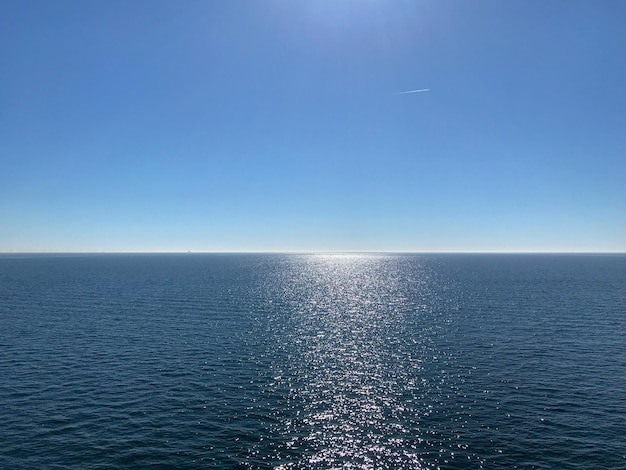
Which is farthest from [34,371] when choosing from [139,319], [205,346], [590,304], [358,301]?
[590,304]

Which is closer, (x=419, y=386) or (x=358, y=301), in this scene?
(x=419, y=386)

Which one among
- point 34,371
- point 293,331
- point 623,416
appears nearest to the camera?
point 623,416

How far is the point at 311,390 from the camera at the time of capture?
170 ft

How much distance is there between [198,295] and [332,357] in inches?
3432

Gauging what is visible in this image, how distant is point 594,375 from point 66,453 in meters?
65.8

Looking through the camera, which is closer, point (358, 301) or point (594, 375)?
point (594, 375)

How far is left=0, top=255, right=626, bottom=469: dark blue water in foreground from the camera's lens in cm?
3738

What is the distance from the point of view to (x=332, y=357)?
66.6m

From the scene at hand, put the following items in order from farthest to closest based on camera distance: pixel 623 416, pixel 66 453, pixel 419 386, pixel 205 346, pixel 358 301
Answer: pixel 358 301 → pixel 205 346 → pixel 419 386 → pixel 623 416 → pixel 66 453

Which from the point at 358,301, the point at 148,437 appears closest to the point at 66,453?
the point at 148,437

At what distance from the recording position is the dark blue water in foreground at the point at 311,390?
37.4 metres

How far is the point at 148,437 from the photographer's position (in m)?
39.9

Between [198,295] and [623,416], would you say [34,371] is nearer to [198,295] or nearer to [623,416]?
[623,416]

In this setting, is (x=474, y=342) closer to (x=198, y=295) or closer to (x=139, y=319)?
(x=139, y=319)
